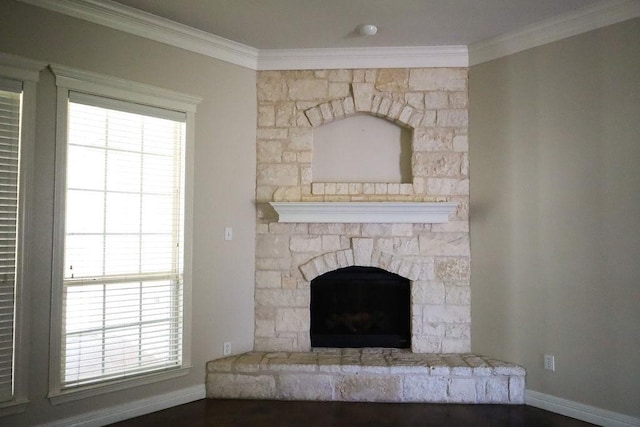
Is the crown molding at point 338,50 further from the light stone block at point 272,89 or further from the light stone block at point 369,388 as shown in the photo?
the light stone block at point 369,388

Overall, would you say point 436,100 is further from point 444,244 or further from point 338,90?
point 444,244

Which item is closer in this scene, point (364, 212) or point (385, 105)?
point (364, 212)

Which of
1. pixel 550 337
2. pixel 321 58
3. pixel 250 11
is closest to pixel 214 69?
pixel 250 11

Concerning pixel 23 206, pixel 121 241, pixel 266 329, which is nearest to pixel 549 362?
pixel 266 329

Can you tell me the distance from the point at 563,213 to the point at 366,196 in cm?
156

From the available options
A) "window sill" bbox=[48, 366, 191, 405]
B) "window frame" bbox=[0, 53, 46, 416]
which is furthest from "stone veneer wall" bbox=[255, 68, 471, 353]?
"window frame" bbox=[0, 53, 46, 416]

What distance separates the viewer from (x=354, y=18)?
116 inches

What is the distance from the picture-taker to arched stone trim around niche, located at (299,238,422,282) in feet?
11.2

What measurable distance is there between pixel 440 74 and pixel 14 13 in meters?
3.21

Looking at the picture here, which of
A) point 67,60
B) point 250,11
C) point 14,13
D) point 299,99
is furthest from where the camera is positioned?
point 299,99

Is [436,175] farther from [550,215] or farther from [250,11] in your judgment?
[250,11]

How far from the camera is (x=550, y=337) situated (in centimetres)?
296

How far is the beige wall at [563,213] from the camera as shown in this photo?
104 inches

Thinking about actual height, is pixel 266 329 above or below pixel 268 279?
below
